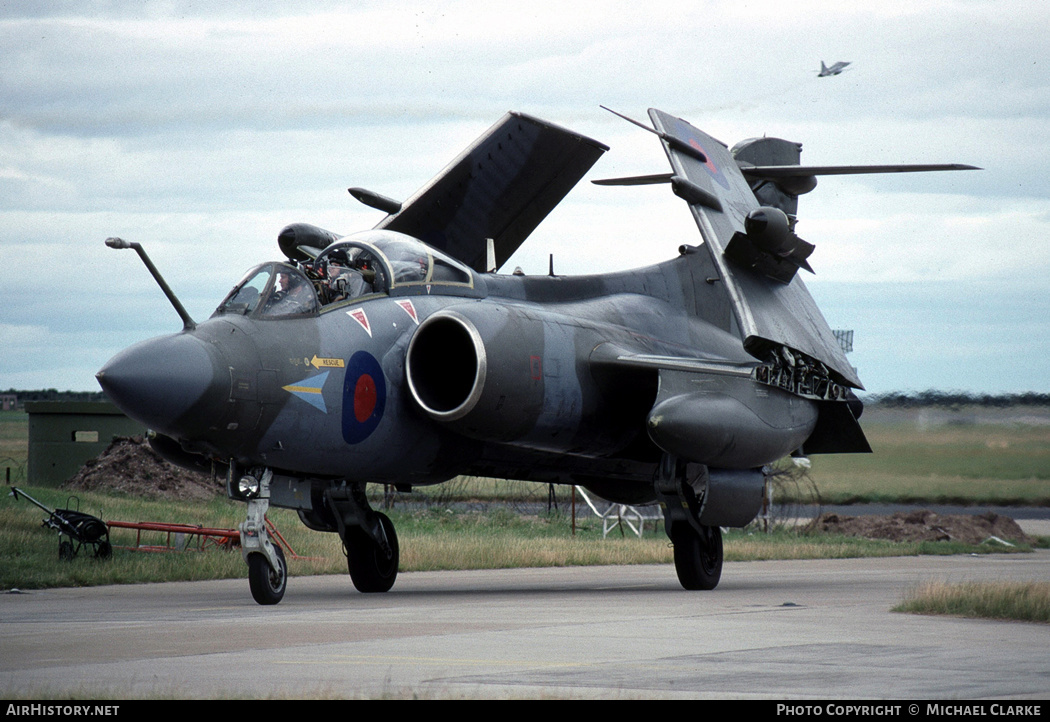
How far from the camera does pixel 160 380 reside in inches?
442

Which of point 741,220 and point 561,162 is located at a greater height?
point 561,162

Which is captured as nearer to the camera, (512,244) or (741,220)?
(741,220)

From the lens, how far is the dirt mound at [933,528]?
27.2 metres

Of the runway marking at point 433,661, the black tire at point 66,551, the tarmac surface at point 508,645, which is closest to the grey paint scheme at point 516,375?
the tarmac surface at point 508,645

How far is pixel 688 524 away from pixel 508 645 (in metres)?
6.73

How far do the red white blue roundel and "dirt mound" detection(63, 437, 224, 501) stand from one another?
63.0ft

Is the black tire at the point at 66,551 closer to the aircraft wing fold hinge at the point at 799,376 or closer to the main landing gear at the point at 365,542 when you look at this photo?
the main landing gear at the point at 365,542

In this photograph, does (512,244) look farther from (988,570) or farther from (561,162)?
(988,570)

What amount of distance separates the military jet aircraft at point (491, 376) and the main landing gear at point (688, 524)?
0.09ft

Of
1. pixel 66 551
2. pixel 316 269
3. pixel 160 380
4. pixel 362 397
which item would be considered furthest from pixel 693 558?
pixel 66 551

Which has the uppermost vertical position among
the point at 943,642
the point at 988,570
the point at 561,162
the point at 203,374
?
the point at 561,162

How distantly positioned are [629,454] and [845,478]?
11522mm
